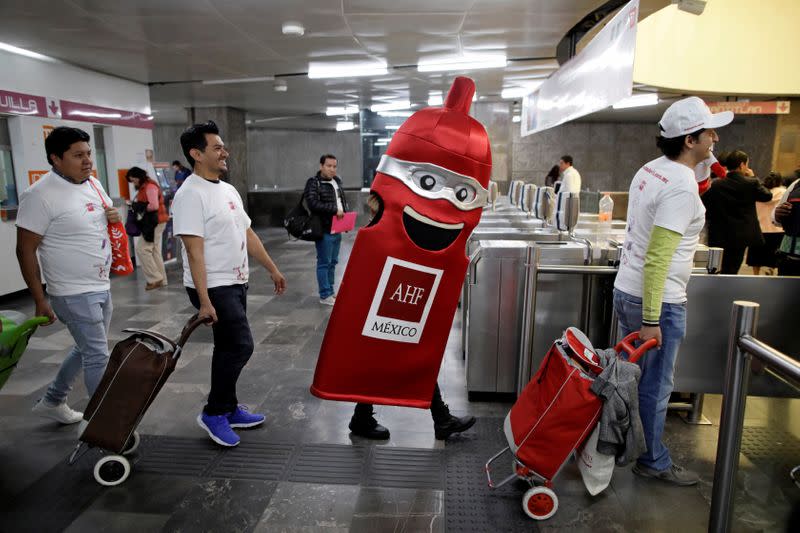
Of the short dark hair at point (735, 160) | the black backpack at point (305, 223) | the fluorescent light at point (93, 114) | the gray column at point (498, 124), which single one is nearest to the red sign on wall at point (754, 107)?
the short dark hair at point (735, 160)

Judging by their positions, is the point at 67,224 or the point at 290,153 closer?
the point at 67,224

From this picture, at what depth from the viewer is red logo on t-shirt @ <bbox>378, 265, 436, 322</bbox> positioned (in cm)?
197

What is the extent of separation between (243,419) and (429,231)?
1.88 m

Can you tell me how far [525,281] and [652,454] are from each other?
3.77 feet

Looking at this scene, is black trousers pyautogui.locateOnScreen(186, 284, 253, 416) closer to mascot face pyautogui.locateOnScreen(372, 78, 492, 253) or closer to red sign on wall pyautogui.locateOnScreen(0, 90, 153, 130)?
mascot face pyautogui.locateOnScreen(372, 78, 492, 253)

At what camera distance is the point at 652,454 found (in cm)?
266

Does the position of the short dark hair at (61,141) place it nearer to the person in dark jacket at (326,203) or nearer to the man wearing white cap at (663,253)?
the man wearing white cap at (663,253)

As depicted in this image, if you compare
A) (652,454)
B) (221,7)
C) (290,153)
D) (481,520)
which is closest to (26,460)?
(481,520)

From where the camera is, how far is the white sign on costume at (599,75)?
9.71 feet

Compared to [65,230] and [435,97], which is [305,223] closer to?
[65,230]

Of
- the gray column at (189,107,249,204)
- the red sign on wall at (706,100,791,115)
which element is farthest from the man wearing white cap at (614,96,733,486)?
the gray column at (189,107,249,204)

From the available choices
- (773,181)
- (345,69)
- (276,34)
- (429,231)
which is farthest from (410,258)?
(345,69)

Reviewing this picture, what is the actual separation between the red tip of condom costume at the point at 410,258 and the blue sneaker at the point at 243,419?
1244 mm

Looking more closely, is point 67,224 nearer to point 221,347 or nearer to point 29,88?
point 221,347
